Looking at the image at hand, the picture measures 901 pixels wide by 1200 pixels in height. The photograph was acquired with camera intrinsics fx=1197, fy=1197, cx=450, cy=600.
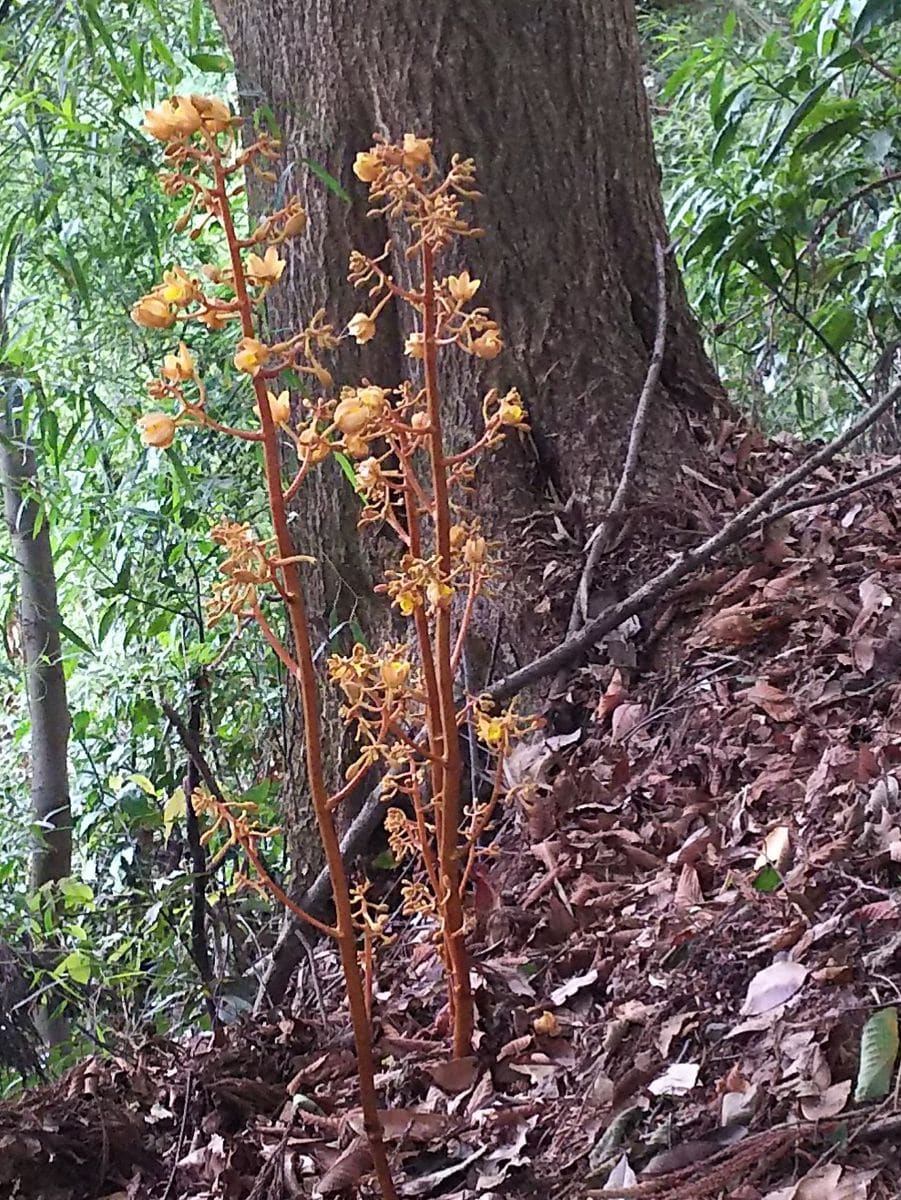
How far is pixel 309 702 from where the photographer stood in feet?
3.22

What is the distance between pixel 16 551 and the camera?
2.74 meters

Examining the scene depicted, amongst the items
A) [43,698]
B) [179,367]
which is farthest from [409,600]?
[43,698]

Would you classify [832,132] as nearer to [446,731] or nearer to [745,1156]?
[446,731]

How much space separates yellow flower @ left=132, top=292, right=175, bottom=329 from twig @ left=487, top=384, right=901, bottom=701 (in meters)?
0.86

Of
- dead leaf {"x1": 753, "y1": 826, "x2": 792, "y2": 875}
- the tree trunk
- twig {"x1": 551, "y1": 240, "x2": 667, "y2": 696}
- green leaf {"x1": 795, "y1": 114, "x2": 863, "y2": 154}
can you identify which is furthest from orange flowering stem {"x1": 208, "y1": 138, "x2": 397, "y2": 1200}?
the tree trunk

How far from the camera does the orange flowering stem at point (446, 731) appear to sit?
1.08 metres

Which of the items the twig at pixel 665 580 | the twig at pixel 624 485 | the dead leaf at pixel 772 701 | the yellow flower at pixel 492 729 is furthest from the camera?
the twig at pixel 624 485

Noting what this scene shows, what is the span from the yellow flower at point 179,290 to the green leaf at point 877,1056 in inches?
32.3

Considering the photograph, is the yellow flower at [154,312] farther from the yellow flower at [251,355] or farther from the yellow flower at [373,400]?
the yellow flower at [373,400]

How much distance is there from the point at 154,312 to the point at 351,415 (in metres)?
0.17

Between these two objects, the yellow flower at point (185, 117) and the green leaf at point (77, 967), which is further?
the green leaf at point (77, 967)

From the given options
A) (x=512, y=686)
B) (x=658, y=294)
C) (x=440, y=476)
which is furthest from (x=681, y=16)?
(x=440, y=476)

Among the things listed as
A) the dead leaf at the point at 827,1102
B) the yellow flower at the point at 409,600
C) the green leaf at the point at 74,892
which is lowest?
the green leaf at the point at 74,892

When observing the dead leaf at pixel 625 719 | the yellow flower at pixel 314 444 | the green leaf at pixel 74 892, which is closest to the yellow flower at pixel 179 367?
the yellow flower at pixel 314 444
